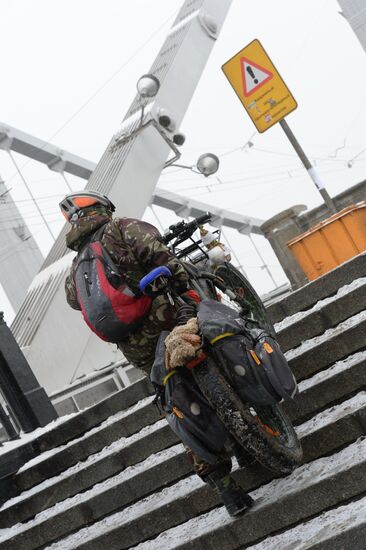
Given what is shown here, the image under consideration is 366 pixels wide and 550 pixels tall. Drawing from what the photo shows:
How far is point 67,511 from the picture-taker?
231 inches

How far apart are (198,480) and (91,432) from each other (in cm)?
158

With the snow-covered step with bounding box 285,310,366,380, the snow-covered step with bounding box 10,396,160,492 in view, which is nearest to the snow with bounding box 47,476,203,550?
the snow-covered step with bounding box 10,396,160,492

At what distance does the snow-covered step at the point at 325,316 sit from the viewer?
548 centimetres

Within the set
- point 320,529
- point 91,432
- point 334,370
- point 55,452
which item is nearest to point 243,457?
point 334,370

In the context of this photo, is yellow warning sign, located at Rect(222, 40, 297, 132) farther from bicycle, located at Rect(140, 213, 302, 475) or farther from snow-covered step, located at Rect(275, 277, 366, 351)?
bicycle, located at Rect(140, 213, 302, 475)

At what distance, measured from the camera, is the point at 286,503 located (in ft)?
13.9

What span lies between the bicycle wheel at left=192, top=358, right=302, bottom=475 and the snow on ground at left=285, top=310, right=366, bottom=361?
3.78 feet

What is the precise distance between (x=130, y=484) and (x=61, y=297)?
1121cm

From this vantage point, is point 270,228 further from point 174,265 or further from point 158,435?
point 174,265

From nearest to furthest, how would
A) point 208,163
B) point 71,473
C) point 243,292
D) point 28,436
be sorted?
point 243,292, point 71,473, point 28,436, point 208,163

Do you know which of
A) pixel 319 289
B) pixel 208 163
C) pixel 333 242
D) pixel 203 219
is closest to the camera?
pixel 203 219

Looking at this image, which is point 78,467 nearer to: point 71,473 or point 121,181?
point 71,473

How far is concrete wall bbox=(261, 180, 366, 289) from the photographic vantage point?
1355 cm

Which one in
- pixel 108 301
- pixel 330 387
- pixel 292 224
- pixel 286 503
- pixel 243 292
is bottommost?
pixel 286 503
